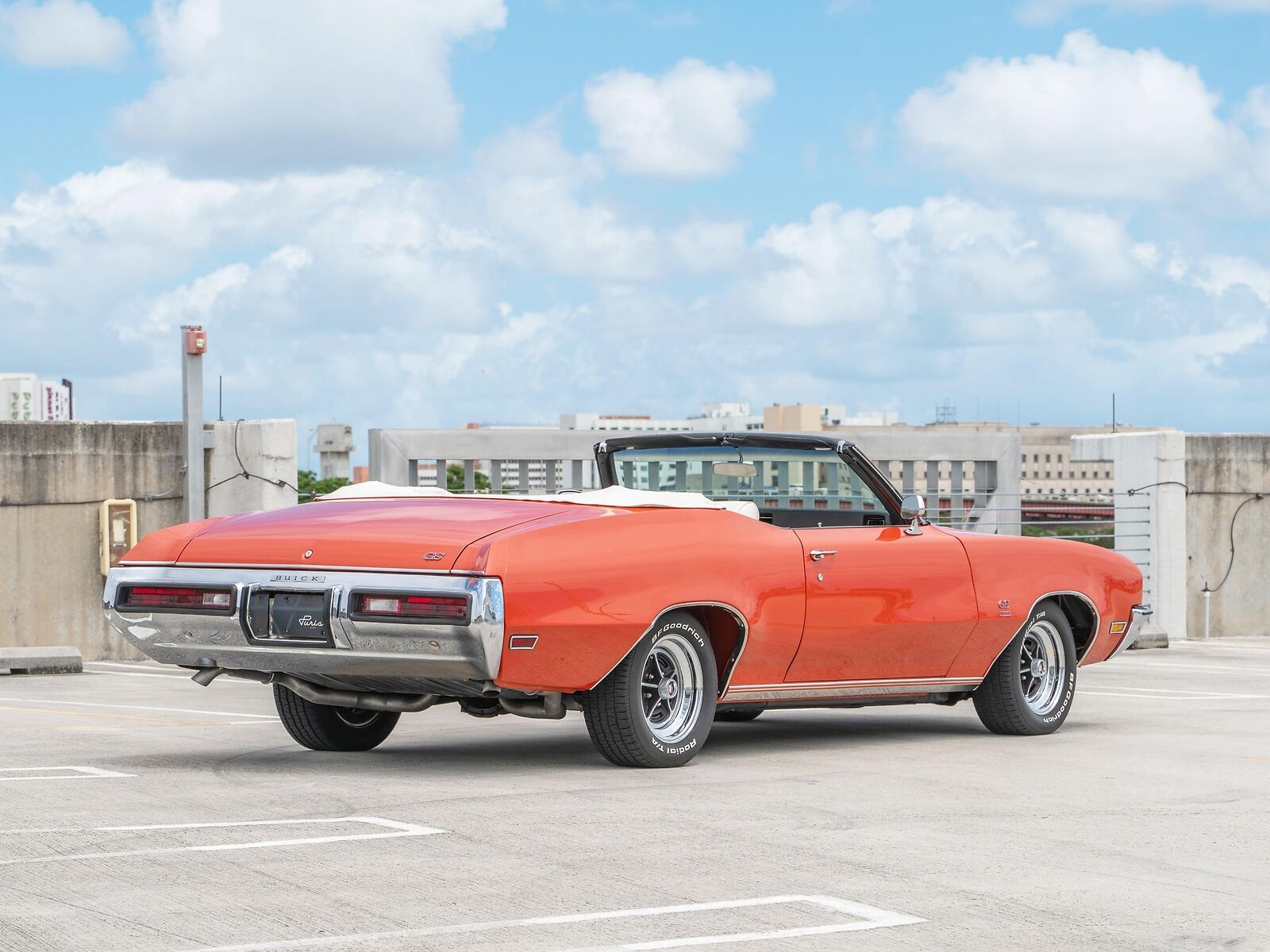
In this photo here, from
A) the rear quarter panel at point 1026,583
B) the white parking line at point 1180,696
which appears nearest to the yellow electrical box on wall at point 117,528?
the white parking line at point 1180,696

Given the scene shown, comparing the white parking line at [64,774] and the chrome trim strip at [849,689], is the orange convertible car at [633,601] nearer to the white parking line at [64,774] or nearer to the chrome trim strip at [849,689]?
the chrome trim strip at [849,689]

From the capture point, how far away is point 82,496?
17391mm

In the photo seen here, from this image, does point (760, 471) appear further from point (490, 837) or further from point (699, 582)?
point (490, 837)

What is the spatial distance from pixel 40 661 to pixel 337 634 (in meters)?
8.42

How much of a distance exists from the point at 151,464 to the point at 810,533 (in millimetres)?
10379

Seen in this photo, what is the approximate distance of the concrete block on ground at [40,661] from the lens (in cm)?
1495

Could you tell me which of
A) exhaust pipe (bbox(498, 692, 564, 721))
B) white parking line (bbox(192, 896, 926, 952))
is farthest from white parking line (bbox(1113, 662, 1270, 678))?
white parking line (bbox(192, 896, 926, 952))

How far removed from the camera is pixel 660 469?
393 inches

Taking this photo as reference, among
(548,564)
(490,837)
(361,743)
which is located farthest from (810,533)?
(490,837)

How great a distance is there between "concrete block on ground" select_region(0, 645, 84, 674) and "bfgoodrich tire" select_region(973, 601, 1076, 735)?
323 inches

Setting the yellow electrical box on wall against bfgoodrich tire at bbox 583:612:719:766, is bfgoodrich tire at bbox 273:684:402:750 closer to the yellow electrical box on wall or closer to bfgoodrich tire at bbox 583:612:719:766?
bfgoodrich tire at bbox 583:612:719:766

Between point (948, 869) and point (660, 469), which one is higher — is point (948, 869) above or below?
below

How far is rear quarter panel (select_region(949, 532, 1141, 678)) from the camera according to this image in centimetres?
956

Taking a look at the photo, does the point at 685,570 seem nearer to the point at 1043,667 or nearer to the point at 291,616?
the point at 291,616
